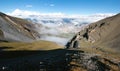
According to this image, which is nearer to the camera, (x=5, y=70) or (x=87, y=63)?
(x=5, y=70)

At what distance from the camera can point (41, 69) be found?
6234 centimetres

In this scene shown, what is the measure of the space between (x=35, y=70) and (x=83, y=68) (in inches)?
591

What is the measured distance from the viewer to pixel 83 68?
6881cm

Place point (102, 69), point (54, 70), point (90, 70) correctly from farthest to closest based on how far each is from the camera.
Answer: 1. point (102, 69)
2. point (90, 70)
3. point (54, 70)

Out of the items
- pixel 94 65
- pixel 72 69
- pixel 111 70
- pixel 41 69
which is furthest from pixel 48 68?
pixel 111 70

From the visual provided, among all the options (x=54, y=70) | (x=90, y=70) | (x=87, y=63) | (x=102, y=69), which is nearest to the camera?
(x=54, y=70)

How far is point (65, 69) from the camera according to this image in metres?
62.7

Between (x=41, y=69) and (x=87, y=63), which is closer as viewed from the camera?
(x=41, y=69)

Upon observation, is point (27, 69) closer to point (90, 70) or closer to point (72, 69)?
point (72, 69)

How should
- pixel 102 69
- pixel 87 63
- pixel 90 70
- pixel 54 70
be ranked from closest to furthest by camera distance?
pixel 54 70 → pixel 90 70 → pixel 102 69 → pixel 87 63

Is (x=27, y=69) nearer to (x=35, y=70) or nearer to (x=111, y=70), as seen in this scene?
(x=35, y=70)

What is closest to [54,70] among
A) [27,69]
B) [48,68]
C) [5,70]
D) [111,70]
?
[48,68]

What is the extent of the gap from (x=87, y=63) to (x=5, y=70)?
2692 cm

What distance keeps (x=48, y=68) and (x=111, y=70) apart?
23328mm
